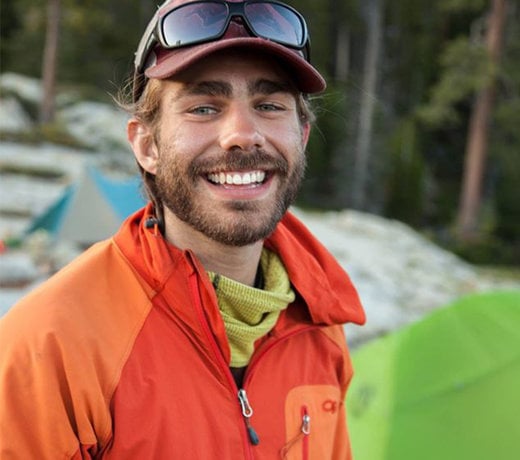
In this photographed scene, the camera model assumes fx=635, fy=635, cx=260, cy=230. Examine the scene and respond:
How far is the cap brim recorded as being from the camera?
162 centimetres

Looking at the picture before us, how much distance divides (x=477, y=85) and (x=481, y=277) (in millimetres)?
6610

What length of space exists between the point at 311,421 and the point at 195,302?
0.52m

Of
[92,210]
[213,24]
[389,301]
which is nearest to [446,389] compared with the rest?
[213,24]

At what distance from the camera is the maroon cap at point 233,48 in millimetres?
1624

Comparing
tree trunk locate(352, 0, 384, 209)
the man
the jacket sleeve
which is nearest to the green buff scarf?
the man

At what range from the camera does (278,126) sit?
1769mm

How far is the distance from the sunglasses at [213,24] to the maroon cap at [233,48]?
2 cm

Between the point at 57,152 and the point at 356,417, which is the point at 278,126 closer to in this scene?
the point at 356,417

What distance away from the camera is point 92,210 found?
9.02m

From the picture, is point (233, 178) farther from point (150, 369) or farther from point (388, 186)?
point (388, 186)

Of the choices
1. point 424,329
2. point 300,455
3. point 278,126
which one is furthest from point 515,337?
point 278,126

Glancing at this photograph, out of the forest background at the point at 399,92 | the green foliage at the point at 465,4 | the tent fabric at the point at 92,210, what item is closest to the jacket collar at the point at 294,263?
the tent fabric at the point at 92,210

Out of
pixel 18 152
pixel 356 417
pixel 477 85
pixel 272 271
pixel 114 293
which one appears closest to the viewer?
pixel 114 293

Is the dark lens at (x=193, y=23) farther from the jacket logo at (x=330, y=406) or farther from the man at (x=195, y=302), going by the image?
the jacket logo at (x=330, y=406)
